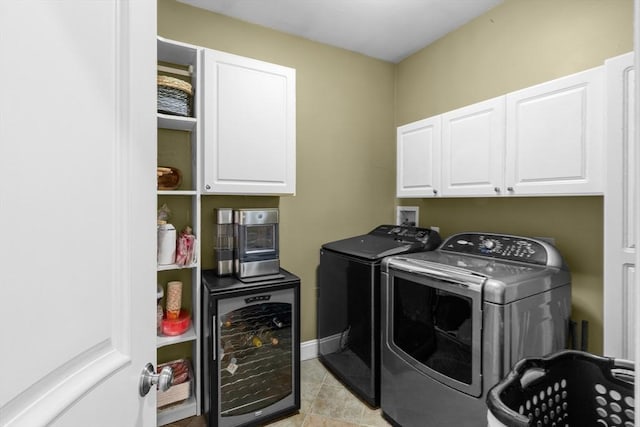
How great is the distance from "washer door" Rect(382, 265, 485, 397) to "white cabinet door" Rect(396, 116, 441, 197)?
2.66ft

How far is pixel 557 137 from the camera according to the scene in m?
1.56

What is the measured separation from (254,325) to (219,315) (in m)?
0.25

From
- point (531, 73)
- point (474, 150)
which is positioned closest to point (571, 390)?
point (474, 150)

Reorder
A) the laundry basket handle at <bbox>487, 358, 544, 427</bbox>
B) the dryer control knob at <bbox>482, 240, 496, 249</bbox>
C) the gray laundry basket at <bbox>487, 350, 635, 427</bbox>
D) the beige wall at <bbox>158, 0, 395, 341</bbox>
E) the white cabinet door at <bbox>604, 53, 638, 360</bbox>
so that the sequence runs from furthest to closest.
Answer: the beige wall at <bbox>158, 0, 395, 341</bbox>
the dryer control knob at <bbox>482, 240, 496, 249</bbox>
the white cabinet door at <bbox>604, 53, 638, 360</bbox>
the gray laundry basket at <bbox>487, 350, 635, 427</bbox>
the laundry basket handle at <bbox>487, 358, 544, 427</bbox>

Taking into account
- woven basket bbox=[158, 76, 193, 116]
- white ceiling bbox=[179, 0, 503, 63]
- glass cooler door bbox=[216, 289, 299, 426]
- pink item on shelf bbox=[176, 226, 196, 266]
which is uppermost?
white ceiling bbox=[179, 0, 503, 63]

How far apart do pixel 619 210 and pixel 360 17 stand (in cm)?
204

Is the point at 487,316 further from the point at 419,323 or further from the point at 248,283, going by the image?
the point at 248,283

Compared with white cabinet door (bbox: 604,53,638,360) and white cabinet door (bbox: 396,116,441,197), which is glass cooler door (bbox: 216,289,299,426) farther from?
white cabinet door (bbox: 604,53,638,360)

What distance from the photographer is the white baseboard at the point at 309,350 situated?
2.62m

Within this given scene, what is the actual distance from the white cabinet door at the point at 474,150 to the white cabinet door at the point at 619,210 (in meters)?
0.49

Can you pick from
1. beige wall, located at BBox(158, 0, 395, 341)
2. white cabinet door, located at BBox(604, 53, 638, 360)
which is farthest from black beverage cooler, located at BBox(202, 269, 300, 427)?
white cabinet door, located at BBox(604, 53, 638, 360)

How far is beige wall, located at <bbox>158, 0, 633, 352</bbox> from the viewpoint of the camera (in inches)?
68.9

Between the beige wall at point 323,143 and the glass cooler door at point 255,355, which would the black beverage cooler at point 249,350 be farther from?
the beige wall at point 323,143

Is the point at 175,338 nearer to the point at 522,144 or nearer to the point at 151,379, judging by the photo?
the point at 151,379
